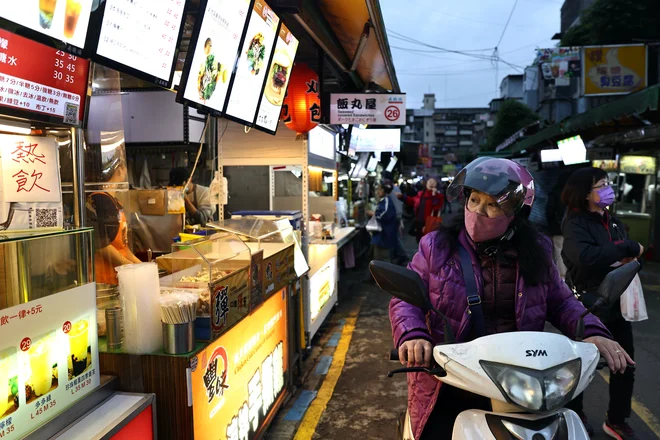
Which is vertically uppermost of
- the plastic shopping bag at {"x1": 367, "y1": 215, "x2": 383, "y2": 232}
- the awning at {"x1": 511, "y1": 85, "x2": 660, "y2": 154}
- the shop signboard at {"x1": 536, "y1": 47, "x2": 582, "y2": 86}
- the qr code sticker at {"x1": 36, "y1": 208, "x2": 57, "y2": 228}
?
the shop signboard at {"x1": 536, "y1": 47, "x2": 582, "y2": 86}

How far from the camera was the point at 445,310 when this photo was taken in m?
2.36

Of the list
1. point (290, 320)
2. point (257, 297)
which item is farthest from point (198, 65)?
point (290, 320)

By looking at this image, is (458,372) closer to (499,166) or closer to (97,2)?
(499,166)

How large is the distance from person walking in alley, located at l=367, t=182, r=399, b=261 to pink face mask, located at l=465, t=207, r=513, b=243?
8.39 meters

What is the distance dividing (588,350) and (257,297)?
241cm

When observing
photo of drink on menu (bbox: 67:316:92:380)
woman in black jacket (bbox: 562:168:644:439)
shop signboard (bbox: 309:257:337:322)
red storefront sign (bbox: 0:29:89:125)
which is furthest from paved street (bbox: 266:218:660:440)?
red storefront sign (bbox: 0:29:89:125)

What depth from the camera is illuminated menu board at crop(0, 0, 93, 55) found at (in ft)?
7.48

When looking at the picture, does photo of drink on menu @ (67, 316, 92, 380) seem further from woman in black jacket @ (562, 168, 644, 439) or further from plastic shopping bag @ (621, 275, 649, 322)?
plastic shopping bag @ (621, 275, 649, 322)

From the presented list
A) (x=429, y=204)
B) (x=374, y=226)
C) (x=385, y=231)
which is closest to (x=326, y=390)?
(x=374, y=226)

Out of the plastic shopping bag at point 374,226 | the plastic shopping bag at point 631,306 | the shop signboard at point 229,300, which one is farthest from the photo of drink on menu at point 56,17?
the plastic shopping bag at point 374,226

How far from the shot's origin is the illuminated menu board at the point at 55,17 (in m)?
2.28

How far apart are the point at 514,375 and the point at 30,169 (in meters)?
2.87

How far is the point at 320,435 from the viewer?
162 inches

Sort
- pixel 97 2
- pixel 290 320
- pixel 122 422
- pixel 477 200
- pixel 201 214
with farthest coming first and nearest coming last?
Answer: pixel 201 214
pixel 290 320
pixel 97 2
pixel 477 200
pixel 122 422
